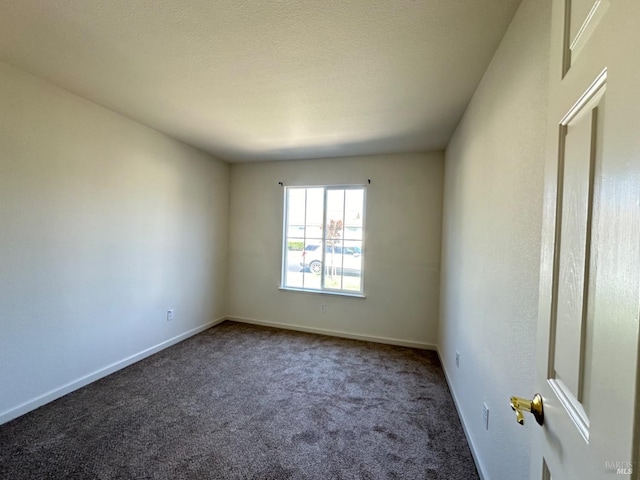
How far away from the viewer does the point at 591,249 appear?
507 millimetres

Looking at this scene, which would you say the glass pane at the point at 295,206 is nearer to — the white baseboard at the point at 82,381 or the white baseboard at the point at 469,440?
the white baseboard at the point at 82,381

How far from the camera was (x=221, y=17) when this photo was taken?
54.7 inches

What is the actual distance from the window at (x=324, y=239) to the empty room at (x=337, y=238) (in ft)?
0.15

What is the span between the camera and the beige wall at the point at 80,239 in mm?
1963

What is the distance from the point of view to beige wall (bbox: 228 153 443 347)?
3486 millimetres

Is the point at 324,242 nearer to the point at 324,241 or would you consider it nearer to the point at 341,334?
the point at 324,241

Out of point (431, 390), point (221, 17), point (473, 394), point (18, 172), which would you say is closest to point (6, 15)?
point (18, 172)

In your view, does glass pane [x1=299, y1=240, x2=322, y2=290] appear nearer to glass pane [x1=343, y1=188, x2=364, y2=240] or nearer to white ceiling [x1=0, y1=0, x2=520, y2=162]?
glass pane [x1=343, y1=188, x2=364, y2=240]

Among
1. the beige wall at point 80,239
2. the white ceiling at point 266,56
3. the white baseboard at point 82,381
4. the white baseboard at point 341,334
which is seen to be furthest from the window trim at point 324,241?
the white baseboard at point 82,381

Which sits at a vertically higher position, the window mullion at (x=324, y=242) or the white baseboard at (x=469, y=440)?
the window mullion at (x=324, y=242)

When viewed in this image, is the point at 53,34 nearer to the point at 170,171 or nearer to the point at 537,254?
the point at 170,171

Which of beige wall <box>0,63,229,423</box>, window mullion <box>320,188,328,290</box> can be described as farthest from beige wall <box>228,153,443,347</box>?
beige wall <box>0,63,229,423</box>

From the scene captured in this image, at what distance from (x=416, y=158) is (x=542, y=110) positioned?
101 inches

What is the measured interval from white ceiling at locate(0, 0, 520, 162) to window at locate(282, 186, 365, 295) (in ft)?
4.24
